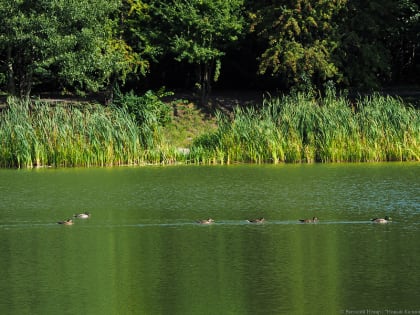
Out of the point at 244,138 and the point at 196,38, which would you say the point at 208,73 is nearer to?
the point at 196,38

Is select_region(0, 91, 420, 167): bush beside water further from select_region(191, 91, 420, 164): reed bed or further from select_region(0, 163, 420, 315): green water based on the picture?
select_region(0, 163, 420, 315): green water

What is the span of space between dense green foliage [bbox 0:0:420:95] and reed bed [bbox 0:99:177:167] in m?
6.83

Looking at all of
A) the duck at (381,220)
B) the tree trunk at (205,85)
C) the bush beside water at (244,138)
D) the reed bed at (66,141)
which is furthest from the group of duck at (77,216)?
the tree trunk at (205,85)

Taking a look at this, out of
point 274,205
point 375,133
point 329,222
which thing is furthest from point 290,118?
point 329,222

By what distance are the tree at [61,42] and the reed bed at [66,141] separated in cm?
656

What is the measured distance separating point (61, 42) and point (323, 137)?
36.1 ft

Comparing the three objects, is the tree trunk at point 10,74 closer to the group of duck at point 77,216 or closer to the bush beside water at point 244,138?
the bush beside water at point 244,138

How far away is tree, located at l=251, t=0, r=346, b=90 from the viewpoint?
39750mm

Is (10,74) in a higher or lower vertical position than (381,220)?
higher

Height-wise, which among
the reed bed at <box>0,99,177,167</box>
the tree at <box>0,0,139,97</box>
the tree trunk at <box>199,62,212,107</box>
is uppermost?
the tree at <box>0,0,139,97</box>

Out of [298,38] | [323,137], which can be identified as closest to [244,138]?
[323,137]

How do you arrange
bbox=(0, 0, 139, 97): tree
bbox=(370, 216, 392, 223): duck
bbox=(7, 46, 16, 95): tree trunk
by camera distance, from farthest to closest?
bbox=(7, 46, 16, 95): tree trunk, bbox=(0, 0, 139, 97): tree, bbox=(370, 216, 392, 223): duck

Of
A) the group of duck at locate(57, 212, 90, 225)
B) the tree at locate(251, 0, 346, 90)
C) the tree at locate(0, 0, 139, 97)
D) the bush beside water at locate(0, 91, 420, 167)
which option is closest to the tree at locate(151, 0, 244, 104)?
the tree at locate(251, 0, 346, 90)

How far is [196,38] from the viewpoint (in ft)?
136
